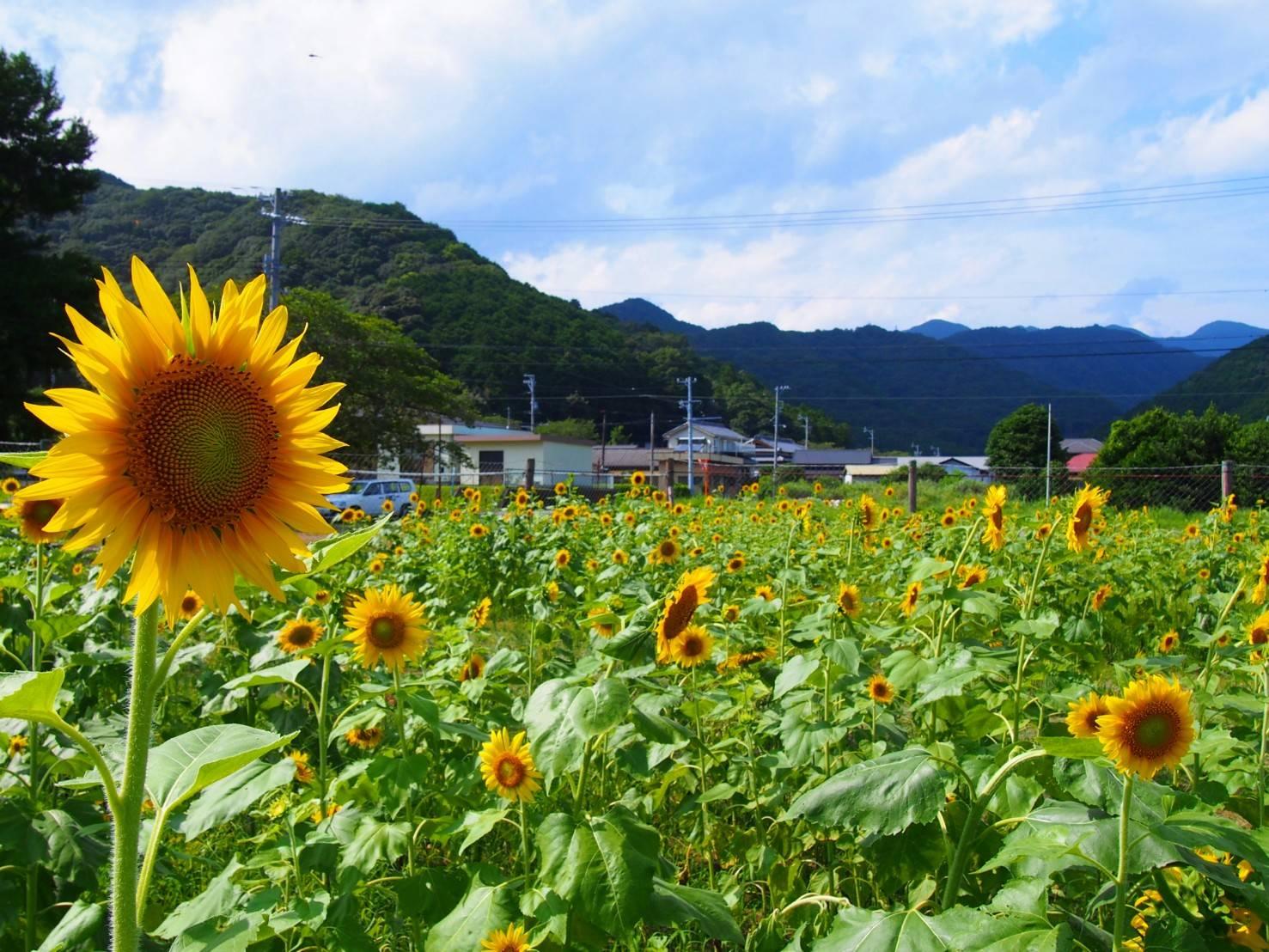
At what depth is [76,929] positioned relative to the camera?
1574 mm

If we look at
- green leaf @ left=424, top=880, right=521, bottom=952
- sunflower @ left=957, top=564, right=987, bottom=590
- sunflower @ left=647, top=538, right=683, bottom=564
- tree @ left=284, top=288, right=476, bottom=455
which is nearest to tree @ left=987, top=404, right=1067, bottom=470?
tree @ left=284, top=288, right=476, bottom=455

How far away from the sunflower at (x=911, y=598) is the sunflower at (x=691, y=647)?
0.85 meters

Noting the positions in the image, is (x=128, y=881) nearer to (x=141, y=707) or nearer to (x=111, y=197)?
(x=141, y=707)

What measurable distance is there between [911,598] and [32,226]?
1094 inches

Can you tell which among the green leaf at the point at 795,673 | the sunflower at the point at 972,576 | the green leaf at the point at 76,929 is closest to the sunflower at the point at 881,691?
the green leaf at the point at 795,673

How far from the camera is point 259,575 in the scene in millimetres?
1147

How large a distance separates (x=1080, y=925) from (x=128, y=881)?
1.46m

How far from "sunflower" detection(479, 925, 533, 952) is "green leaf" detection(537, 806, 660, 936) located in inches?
3.7

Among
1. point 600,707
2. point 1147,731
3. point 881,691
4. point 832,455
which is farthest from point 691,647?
point 832,455

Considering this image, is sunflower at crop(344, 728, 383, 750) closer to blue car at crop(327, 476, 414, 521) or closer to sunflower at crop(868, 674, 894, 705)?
sunflower at crop(868, 674, 894, 705)

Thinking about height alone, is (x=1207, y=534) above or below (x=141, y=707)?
below

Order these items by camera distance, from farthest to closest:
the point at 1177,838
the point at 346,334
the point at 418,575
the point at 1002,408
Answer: the point at 1002,408 → the point at 346,334 → the point at 418,575 → the point at 1177,838

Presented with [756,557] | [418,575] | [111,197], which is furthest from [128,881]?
[111,197]

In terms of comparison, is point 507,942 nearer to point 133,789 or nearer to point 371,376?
point 133,789
